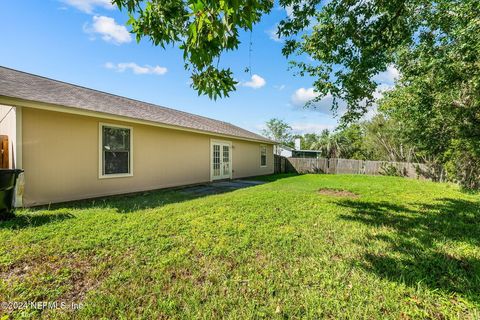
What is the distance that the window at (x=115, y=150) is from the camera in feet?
23.6

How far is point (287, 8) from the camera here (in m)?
4.66

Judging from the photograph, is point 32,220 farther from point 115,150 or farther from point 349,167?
point 349,167

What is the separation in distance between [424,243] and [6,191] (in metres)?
7.68

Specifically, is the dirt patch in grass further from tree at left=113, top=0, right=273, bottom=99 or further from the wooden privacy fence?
the wooden privacy fence

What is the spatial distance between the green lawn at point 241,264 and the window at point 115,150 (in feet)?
7.33

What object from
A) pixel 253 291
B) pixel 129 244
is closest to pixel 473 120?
pixel 253 291

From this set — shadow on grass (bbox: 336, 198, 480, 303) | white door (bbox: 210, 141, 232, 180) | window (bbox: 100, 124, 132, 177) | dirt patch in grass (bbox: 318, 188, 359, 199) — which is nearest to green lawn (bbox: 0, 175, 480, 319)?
shadow on grass (bbox: 336, 198, 480, 303)

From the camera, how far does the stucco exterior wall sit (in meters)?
5.67

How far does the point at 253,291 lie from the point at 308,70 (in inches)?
206

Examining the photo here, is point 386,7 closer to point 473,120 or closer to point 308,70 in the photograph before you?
point 308,70

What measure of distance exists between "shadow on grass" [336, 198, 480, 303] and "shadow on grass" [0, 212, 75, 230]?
555 centimetres

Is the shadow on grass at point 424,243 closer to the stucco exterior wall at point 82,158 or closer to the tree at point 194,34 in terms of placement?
the tree at point 194,34

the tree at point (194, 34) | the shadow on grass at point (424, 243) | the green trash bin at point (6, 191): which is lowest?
the shadow on grass at point (424, 243)

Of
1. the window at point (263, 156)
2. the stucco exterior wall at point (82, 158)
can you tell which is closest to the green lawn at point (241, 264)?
the stucco exterior wall at point (82, 158)
